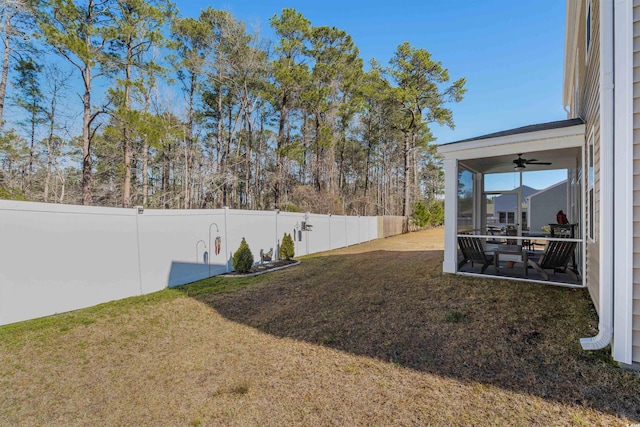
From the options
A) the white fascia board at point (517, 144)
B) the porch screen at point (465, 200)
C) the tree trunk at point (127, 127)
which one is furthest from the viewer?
the tree trunk at point (127, 127)

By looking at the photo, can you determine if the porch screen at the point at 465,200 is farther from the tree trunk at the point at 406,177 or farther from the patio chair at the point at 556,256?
the tree trunk at the point at 406,177

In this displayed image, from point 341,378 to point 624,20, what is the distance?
4.29m

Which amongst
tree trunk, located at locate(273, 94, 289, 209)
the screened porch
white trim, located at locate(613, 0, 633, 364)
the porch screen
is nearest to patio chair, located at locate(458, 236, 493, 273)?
the screened porch

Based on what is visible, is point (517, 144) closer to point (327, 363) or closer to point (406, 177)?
point (327, 363)

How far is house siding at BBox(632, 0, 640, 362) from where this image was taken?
2.66m

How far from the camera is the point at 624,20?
273 centimetres

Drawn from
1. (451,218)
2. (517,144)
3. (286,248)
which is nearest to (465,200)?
(451,218)

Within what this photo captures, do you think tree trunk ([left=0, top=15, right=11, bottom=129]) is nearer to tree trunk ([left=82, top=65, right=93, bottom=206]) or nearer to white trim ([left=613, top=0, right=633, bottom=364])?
tree trunk ([left=82, top=65, right=93, bottom=206])

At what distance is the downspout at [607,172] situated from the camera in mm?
2832

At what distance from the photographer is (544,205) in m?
22.5

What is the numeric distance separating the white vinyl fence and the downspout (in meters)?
7.29

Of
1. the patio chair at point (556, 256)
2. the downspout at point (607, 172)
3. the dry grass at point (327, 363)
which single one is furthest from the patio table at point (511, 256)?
the downspout at point (607, 172)

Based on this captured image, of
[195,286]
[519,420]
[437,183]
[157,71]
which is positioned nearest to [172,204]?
[157,71]

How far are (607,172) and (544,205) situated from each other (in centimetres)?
2430
